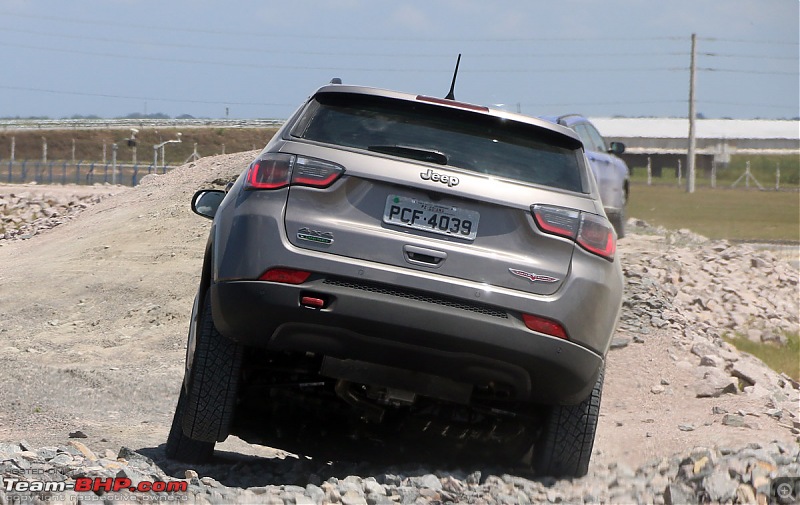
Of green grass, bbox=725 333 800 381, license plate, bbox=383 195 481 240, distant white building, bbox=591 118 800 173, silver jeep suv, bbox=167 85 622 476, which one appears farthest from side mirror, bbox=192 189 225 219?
distant white building, bbox=591 118 800 173

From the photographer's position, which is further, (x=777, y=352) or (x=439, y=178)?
(x=777, y=352)

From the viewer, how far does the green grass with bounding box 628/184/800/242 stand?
115 feet

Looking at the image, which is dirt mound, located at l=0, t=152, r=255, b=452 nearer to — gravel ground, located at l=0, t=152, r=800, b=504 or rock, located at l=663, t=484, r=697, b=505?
gravel ground, located at l=0, t=152, r=800, b=504

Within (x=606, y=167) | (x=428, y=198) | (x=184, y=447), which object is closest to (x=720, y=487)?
(x=428, y=198)

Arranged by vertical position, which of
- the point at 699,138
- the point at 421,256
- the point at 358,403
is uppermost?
the point at 421,256

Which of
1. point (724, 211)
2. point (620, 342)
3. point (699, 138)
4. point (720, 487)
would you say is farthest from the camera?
point (699, 138)

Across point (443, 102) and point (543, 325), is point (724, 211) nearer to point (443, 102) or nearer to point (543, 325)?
point (443, 102)

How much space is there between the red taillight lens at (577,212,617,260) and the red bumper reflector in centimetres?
119

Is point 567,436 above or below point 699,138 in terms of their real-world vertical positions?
above

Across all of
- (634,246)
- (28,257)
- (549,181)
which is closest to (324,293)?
(549,181)

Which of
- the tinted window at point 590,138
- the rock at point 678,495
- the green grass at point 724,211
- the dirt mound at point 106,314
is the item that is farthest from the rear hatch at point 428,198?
the green grass at point 724,211

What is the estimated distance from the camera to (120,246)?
19.4 meters

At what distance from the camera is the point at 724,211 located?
45.2 metres

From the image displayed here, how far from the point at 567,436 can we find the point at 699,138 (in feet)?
292
